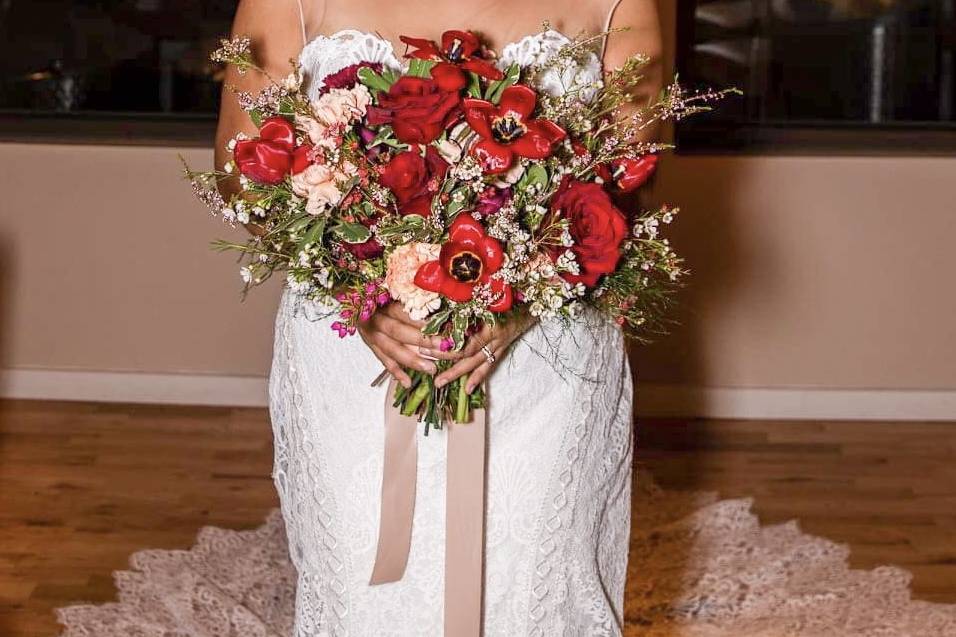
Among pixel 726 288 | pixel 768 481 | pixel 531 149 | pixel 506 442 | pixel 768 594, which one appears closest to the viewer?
pixel 531 149

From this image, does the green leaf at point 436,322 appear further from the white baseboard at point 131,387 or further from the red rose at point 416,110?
the white baseboard at point 131,387

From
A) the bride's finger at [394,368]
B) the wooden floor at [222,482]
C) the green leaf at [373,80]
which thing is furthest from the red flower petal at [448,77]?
the wooden floor at [222,482]

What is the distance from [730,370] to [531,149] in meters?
3.66

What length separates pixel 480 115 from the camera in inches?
69.9

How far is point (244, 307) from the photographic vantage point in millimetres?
5332

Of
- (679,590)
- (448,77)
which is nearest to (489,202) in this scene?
(448,77)

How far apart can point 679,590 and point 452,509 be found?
5.98 ft

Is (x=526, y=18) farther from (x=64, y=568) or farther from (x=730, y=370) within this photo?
(x=730, y=370)

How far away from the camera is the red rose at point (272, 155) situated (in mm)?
1830

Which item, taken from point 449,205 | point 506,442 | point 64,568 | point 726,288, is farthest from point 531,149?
point 726,288

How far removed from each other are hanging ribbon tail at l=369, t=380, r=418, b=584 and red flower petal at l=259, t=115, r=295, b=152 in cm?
46

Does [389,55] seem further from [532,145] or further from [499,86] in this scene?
[532,145]

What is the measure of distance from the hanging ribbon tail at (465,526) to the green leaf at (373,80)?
0.52 m

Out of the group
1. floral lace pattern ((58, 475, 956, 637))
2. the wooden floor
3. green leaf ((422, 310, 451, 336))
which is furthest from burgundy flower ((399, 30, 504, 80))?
the wooden floor
